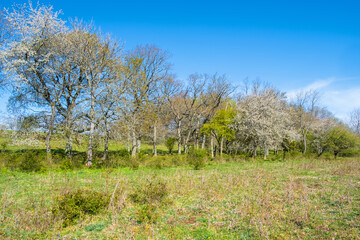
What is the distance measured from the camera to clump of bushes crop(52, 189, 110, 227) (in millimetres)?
5812

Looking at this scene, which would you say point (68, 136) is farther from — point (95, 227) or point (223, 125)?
point (223, 125)

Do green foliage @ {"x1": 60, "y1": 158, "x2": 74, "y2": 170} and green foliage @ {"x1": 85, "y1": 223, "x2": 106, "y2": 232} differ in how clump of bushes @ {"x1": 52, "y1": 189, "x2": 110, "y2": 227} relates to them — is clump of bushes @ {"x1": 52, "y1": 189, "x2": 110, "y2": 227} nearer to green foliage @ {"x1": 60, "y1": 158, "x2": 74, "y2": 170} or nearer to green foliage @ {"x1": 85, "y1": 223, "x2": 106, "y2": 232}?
green foliage @ {"x1": 85, "y1": 223, "x2": 106, "y2": 232}

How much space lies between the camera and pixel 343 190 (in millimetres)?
8781

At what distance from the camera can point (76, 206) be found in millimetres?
6078

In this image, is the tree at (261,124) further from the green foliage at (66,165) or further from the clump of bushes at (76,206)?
the clump of bushes at (76,206)

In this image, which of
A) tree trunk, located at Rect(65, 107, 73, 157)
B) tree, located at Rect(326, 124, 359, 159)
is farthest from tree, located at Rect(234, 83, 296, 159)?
tree trunk, located at Rect(65, 107, 73, 157)

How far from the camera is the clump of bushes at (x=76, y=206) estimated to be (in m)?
5.81

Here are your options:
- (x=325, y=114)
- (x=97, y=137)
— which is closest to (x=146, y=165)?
(x=97, y=137)

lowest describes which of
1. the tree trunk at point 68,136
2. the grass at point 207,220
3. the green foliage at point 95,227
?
the green foliage at point 95,227

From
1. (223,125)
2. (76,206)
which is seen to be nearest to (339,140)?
(223,125)

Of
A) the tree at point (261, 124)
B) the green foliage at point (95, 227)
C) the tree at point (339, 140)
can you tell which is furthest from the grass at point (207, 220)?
the tree at point (339, 140)

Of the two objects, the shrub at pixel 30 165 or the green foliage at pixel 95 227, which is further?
the shrub at pixel 30 165

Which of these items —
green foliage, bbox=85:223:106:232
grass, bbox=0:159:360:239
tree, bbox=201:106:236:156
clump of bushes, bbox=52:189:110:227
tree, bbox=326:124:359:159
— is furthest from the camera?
tree, bbox=326:124:359:159

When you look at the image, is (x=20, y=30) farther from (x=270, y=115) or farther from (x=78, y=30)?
(x=270, y=115)
